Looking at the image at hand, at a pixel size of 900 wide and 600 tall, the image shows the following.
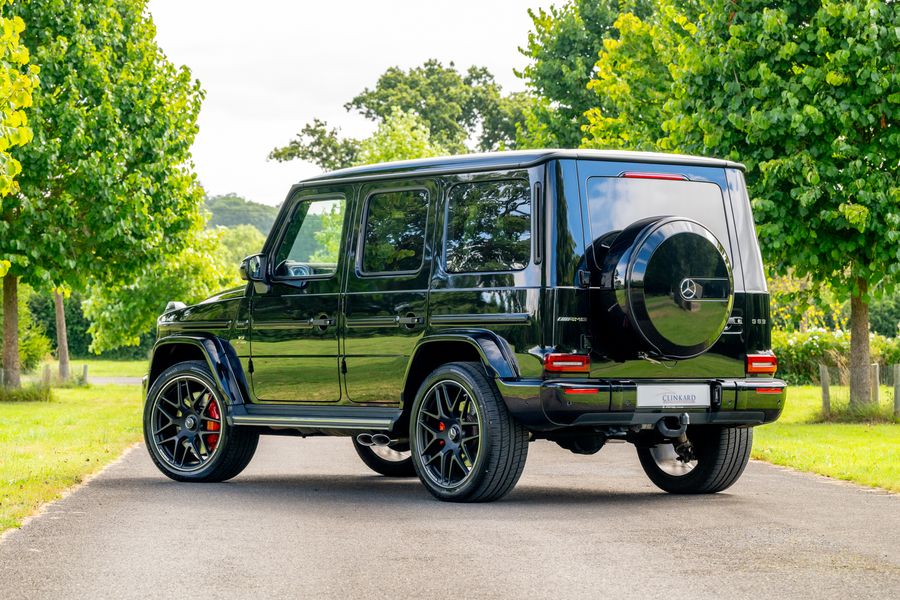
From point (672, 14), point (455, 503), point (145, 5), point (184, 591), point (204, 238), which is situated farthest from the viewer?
point (204, 238)

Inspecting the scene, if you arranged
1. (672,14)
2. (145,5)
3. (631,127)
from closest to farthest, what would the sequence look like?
1. (672,14)
2. (631,127)
3. (145,5)

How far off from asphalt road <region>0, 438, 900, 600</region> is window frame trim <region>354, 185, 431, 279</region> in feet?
5.27

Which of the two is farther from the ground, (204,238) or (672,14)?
(672,14)

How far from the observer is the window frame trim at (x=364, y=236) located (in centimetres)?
1052

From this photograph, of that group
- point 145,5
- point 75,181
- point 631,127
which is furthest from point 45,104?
point 631,127

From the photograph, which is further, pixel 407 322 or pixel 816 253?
pixel 816 253

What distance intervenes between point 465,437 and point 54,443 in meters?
8.30

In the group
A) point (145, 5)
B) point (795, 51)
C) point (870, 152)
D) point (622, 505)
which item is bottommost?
point (622, 505)

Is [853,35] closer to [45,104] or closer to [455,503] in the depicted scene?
[455,503]

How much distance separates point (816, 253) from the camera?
19578 millimetres

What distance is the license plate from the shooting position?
971 centimetres

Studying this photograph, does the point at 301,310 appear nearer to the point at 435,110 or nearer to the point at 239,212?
the point at 435,110

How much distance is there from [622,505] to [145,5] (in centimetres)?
2138

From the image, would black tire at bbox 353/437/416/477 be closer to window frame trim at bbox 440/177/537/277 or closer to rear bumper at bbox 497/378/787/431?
window frame trim at bbox 440/177/537/277
